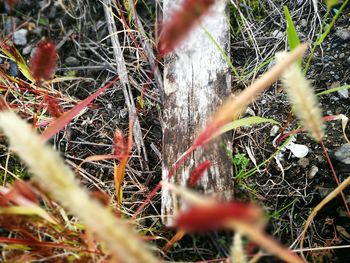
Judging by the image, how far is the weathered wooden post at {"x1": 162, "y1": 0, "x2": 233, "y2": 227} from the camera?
4.44 feet

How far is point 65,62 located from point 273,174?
1.13 metres

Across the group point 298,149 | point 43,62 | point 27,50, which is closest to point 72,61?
point 27,50

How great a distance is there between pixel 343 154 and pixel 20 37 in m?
1.59

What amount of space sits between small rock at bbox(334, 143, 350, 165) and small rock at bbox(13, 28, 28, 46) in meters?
1.54

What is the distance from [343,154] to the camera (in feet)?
4.72

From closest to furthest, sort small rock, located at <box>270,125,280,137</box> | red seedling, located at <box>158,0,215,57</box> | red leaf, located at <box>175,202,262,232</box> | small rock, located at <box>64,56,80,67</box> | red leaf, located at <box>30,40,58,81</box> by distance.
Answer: red leaf, located at <box>175,202,262,232</box> < red seedling, located at <box>158,0,215,57</box> < red leaf, located at <box>30,40,58,81</box> < small rock, located at <box>270,125,280,137</box> < small rock, located at <box>64,56,80,67</box>

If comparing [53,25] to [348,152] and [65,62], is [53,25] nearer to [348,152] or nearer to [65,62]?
[65,62]

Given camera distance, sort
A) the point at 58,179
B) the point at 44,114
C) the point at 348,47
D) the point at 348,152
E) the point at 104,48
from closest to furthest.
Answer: the point at 58,179
the point at 348,152
the point at 348,47
the point at 44,114
the point at 104,48

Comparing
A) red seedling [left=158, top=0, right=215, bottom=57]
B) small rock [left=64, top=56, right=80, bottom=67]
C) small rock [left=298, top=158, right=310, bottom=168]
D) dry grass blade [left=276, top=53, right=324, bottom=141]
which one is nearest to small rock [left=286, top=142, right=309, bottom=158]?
small rock [left=298, top=158, right=310, bottom=168]

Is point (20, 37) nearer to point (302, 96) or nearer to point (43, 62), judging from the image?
point (43, 62)

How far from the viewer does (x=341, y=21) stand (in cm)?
172

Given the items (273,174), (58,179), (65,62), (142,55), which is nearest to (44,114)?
(65,62)

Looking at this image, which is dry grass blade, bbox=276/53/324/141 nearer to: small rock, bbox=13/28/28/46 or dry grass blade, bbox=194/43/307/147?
dry grass blade, bbox=194/43/307/147

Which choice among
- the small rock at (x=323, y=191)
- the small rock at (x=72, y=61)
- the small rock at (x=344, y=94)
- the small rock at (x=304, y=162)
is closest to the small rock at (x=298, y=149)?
the small rock at (x=304, y=162)
